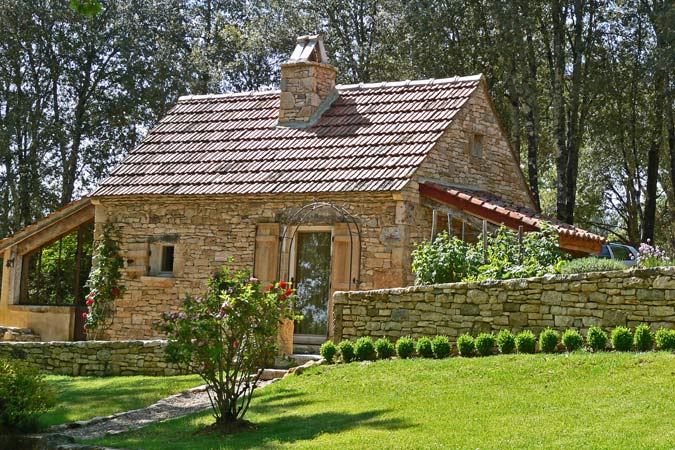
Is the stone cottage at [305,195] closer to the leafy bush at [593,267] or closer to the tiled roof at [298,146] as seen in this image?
the tiled roof at [298,146]

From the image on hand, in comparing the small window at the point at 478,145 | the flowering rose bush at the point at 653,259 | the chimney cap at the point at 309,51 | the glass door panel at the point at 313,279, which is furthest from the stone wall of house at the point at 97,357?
the flowering rose bush at the point at 653,259

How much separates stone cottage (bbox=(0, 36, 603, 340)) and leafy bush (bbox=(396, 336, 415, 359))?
304 centimetres

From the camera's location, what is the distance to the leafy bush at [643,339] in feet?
37.2

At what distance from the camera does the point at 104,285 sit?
1884cm

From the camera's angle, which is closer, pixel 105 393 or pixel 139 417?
pixel 139 417

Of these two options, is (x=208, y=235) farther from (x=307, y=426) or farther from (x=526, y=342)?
(x=307, y=426)

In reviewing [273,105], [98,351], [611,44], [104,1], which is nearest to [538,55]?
[611,44]

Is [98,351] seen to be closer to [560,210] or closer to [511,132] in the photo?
[560,210]

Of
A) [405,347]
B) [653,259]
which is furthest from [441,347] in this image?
[653,259]

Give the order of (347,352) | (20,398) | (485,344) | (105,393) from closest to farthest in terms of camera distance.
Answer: (20,398)
(485,344)
(347,352)
(105,393)

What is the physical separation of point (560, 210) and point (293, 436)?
1741 centimetres

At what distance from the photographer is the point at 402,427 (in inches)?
360

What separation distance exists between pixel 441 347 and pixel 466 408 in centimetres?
310

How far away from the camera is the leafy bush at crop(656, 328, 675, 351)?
11.1 meters
